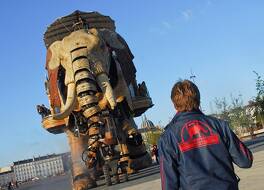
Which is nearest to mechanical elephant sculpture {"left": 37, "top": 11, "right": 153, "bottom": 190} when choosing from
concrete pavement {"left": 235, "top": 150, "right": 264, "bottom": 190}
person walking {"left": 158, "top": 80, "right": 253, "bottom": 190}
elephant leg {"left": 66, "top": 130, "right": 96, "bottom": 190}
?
elephant leg {"left": 66, "top": 130, "right": 96, "bottom": 190}

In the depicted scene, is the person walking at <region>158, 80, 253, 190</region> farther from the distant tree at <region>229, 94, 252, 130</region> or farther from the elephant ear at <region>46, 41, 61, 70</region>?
the distant tree at <region>229, 94, 252, 130</region>

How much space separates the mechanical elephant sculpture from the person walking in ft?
45.4

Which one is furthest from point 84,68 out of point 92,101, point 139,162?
point 139,162

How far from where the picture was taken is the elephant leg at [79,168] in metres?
17.9

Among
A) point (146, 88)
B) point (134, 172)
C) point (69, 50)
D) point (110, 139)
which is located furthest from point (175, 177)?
point (146, 88)

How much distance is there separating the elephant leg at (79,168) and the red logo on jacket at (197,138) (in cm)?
1467

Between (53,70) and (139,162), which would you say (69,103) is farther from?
(139,162)

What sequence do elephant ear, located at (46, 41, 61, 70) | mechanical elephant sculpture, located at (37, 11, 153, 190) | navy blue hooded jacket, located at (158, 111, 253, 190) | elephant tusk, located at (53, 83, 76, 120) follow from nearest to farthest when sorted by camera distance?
navy blue hooded jacket, located at (158, 111, 253, 190) → mechanical elephant sculpture, located at (37, 11, 153, 190) → elephant tusk, located at (53, 83, 76, 120) → elephant ear, located at (46, 41, 61, 70)

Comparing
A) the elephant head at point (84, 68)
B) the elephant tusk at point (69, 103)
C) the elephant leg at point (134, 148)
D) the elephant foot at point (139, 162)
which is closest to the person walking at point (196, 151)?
the elephant head at point (84, 68)

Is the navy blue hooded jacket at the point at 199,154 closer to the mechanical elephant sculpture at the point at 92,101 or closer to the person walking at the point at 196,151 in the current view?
the person walking at the point at 196,151

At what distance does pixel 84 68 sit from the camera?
1809cm

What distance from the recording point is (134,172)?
A: 20.7 metres

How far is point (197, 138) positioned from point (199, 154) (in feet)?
0.34

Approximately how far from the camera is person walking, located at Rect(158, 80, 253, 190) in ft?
10.8
